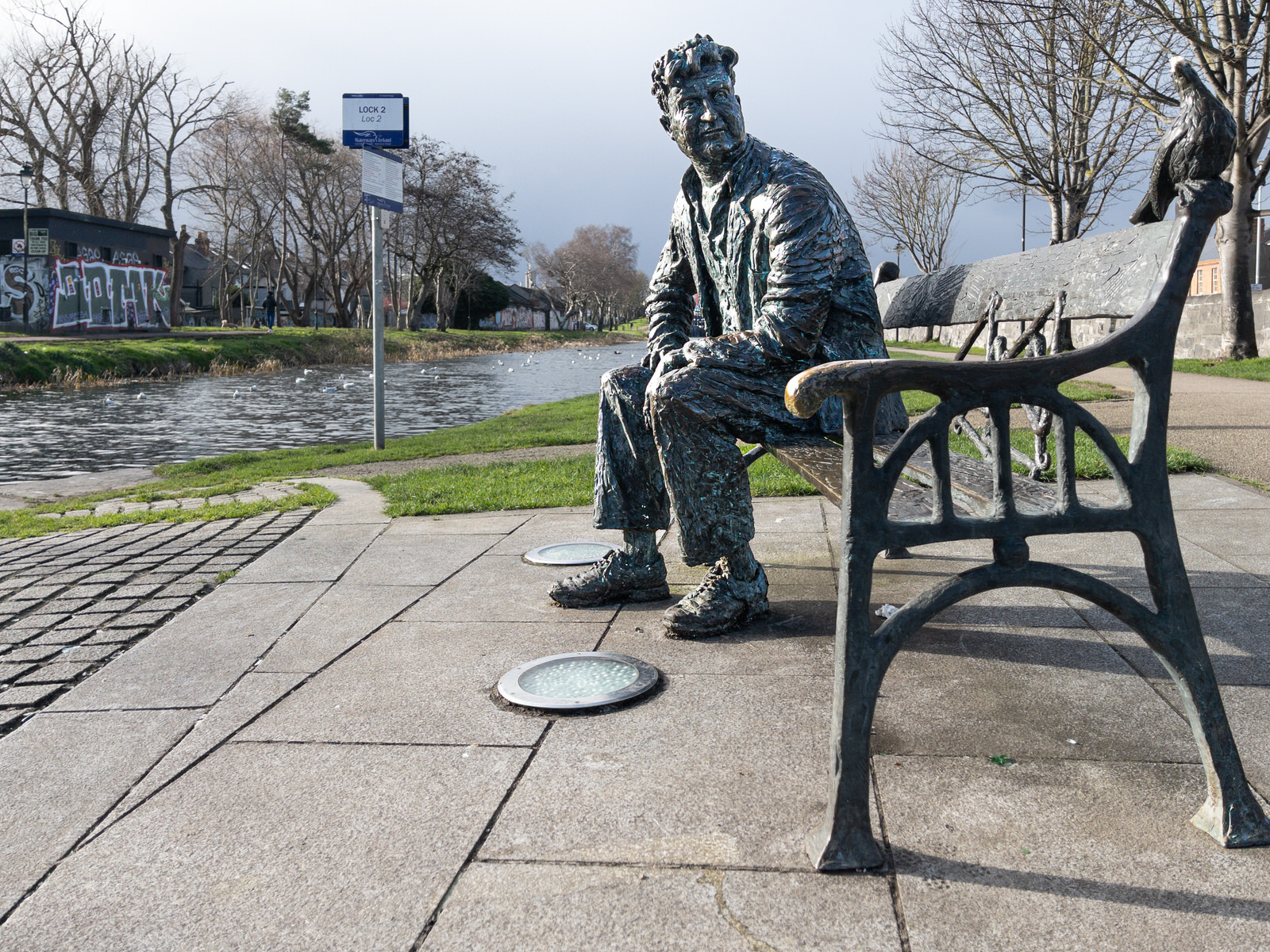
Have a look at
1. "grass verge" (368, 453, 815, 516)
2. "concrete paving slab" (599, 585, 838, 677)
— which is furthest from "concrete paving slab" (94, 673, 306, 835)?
"grass verge" (368, 453, 815, 516)

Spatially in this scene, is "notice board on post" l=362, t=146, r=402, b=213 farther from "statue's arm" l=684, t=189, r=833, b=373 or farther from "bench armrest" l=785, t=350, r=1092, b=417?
"bench armrest" l=785, t=350, r=1092, b=417

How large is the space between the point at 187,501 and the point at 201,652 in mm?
3563

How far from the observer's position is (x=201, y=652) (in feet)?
10.6

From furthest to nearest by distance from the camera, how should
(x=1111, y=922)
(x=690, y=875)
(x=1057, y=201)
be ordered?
(x=1057, y=201) < (x=690, y=875) < (x=1111, y=922)

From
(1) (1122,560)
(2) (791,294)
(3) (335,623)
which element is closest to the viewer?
(2) (791,294)

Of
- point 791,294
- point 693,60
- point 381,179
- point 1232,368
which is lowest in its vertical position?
point 1232,368

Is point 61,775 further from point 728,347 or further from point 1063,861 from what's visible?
point 1063,861

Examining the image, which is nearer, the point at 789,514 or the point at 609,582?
the point at 609,582

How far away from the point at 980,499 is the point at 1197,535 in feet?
8.74

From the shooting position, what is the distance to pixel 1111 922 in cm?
161

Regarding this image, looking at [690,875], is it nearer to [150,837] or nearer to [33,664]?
[150,837]

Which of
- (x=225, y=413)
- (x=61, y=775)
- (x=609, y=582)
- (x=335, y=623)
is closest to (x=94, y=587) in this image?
(x=335, y=623)

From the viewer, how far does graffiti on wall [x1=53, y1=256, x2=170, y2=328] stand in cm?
3338

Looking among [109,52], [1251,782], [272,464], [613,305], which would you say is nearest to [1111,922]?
[1251,782]
